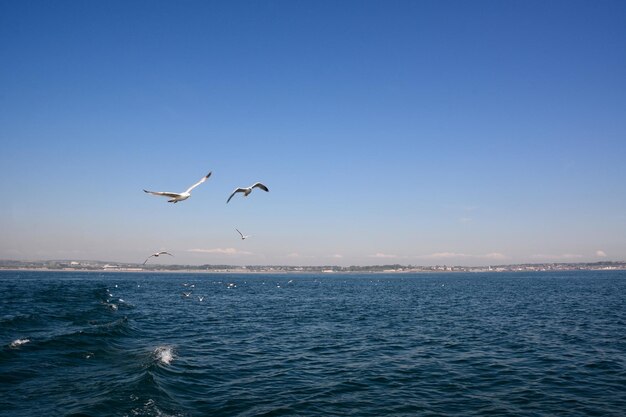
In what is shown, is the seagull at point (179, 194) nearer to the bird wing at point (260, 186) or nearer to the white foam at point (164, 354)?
the bird wing at point (260, 186)

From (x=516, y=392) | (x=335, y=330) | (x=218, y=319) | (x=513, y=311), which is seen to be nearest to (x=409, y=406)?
(x=516, y=392)

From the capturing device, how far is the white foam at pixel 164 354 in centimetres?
2505

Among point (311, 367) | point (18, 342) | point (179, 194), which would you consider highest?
point (179, 194)

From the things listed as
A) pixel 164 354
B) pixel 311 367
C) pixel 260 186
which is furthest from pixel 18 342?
Answer: pixel 260 186

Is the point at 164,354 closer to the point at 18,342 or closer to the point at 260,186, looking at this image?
the point at 18,342

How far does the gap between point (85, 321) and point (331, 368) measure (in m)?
28.0

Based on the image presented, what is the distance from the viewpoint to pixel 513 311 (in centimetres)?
5272

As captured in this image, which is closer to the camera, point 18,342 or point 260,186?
point 260,186

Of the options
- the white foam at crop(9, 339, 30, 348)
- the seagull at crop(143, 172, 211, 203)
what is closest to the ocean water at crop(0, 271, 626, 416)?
the white foam at crop(9, 339, 30, 348)

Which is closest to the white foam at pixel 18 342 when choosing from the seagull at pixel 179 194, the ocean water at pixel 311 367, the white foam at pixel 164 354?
the ocean water at pixel 311 367

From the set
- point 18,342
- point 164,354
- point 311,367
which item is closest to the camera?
point 311,367

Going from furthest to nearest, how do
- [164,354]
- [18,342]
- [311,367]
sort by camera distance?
[18,342]
[164,354]
[311,367]

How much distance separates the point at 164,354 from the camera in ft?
87.7

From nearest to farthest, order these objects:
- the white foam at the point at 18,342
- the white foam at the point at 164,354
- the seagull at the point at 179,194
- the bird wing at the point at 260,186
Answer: the seagull at the point at 179,194 < the bird wing at the point at 260,186 < the white foam at the point at 164,354 < the white foam at the point at 18,342
